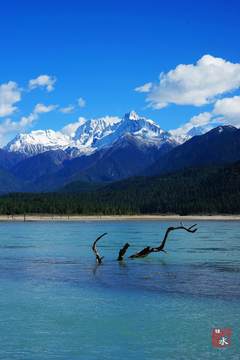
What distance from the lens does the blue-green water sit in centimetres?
2927

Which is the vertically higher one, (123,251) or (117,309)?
(123,251)

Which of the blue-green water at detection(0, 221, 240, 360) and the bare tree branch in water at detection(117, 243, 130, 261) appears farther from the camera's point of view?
the bare tree branch in water at detection(117, 243, 130, 261)

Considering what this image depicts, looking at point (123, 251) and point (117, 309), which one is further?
point (123, 251)

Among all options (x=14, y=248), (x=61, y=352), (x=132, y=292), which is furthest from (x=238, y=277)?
(x=14, y=248)

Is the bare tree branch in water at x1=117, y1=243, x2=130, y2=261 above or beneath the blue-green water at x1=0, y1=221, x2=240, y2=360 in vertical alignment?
above

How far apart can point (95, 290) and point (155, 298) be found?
6.06 metres

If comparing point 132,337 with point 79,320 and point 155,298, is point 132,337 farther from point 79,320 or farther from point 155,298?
point 155,298

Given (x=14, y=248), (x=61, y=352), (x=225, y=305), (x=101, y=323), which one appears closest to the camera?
(x=61, y=352)

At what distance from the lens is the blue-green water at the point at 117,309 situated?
29266 millimetres

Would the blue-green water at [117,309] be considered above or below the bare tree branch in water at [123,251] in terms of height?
below

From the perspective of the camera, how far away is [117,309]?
128 feet

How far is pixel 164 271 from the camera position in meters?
60.1

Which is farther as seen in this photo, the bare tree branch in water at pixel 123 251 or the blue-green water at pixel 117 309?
the bare tree branch in water at pixel 123 251

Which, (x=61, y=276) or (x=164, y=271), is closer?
(x=61, y=276)
